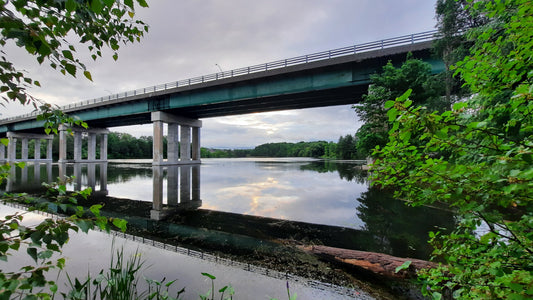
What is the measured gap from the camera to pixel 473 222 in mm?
2096

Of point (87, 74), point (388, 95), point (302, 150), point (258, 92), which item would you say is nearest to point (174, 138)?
point (258, 92)

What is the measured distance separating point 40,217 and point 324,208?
10686mm

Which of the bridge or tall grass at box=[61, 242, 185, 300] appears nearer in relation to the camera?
tall grass at box=[61, 242, 185, 300]

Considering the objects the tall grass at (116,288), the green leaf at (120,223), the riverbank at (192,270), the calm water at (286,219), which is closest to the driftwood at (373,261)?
the calm water at (286,219)

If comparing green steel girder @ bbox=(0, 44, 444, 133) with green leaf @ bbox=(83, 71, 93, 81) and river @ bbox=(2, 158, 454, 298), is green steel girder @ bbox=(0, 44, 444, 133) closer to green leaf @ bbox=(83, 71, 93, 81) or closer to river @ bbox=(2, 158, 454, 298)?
river @ bbox=(2, 158, 454, 298)

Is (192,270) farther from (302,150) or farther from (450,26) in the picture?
(302,150)

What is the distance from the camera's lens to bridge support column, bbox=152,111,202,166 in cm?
3519

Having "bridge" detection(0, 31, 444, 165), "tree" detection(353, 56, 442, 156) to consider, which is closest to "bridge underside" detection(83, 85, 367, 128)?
"bridge" detection(0, 31, 444, 165)

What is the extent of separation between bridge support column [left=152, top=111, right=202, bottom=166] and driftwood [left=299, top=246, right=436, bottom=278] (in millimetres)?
34856

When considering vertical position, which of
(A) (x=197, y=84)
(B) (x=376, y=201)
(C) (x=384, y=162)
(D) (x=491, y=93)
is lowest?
(B) (x=376, y=201)

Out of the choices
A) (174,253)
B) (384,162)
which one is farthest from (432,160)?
(174,253)

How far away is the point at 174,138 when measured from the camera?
38250 mm

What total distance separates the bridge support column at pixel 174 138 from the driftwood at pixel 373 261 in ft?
114

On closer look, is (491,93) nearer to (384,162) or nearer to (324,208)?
(384,162)
